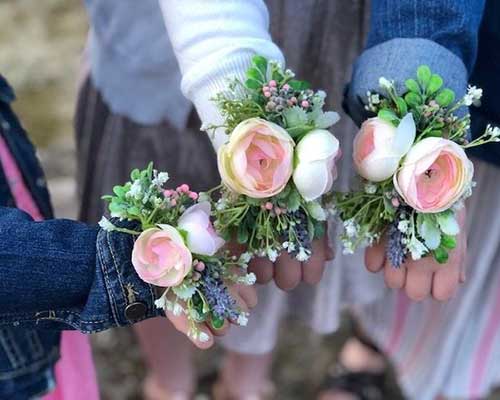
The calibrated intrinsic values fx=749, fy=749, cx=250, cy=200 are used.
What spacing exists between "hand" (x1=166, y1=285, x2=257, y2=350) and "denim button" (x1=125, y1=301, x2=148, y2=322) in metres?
0.02

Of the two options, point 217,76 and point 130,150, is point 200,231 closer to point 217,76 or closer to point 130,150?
point 217,76

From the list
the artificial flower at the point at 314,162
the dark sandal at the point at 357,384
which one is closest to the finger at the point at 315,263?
the artificial flower at the point at 314,162

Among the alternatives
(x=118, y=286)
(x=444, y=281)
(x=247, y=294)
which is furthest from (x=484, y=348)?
(x=118, y=286)

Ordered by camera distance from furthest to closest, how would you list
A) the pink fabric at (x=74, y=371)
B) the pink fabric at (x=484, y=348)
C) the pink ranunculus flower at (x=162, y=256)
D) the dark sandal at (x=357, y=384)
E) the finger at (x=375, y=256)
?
the dark sandal at (x=357, y=384), the pink fabric at (x=484, y=348), the pink fabric at (x=74, y=371), the finger at (x=375, y=256), the pink ranunculus flower at (x=162, y=256)

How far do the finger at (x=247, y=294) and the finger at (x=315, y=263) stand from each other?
6cm

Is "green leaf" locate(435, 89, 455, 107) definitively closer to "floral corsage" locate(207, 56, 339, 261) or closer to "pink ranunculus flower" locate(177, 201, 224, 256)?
"floral corsage" locate(207, 56, 339, 261)

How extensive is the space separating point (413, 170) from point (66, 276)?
1.01 ft

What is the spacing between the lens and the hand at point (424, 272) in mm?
712

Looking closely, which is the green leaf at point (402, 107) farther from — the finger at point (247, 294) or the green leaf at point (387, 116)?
the finger at point (247, 294)

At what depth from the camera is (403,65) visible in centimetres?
68

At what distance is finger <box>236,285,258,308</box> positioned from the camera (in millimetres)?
692

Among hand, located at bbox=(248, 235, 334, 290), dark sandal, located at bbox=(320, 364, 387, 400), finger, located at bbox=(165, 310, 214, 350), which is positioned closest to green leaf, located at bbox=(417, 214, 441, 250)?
hand, located at bbox=(248, 235, 334, 290)

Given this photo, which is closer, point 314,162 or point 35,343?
point 314,162

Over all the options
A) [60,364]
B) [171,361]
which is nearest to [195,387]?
[171,361]
